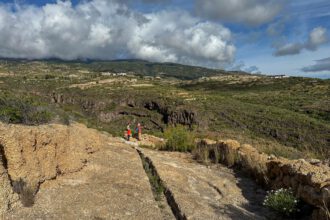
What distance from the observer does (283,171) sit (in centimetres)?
850

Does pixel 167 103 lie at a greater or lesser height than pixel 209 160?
lesser

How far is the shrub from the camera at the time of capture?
7.04 metres

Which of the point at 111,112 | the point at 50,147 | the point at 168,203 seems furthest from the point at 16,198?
the point at 111,112

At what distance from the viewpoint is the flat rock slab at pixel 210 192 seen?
7051 millimetres

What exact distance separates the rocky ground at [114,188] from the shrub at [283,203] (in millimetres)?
307

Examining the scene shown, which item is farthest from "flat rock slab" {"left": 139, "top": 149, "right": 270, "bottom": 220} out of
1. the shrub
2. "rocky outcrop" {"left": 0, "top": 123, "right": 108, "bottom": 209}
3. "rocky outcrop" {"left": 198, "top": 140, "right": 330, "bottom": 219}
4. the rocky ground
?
"rocky outcrop" {"left": 0, "top": 123, "right": 108, "bottom": 209}

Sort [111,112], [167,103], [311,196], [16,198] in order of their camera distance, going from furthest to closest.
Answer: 1. [167,103]
2. [111,112]
3. [311,196]
4. [16,198]

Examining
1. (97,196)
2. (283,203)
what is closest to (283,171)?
(283,203)

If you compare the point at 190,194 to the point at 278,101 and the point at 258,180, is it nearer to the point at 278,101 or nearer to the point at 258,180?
the point at 258,180

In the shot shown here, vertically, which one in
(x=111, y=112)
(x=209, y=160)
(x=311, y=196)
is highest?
(x=311, y=196)

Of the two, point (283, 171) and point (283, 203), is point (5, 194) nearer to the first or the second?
point (283, 203)

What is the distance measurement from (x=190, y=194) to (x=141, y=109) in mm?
44172

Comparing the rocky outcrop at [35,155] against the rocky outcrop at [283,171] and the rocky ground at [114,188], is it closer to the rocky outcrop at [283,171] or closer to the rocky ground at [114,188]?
the rocky ground at [114,188]

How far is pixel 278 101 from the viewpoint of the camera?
59.1 meters
